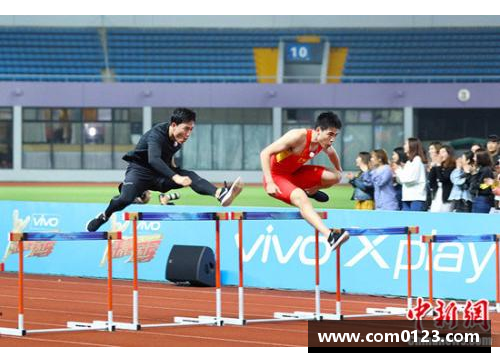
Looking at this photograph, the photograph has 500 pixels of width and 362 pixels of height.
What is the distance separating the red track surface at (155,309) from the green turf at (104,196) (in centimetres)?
936

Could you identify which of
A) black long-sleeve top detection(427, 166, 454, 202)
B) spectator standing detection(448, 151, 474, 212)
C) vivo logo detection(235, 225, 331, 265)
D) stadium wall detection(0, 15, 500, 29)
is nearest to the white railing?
stadium wall detection(0, 15, 500, 29)

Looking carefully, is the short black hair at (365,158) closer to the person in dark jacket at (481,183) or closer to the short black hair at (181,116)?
the person in dark jacket at (481,183)

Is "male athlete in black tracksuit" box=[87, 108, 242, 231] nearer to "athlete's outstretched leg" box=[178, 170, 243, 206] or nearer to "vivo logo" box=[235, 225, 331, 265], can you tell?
"athlete's outstretched leg" box=[178, 170, 243, 206]

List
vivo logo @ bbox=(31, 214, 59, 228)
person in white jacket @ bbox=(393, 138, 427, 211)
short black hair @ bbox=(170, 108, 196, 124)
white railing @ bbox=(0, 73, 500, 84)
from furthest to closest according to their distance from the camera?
white railing @ bbox=(0, 73, 500, 84) → vivo logo @ bbox=(31, 214, 59, 228) → person in white jacket @ bbox=(393, 138, 427, 211) → short black hair @ bbox=(170, 108, 196, 124)

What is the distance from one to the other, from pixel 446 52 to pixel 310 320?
3426cm

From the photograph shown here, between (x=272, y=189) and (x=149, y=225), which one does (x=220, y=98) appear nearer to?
(x=149, y=225)

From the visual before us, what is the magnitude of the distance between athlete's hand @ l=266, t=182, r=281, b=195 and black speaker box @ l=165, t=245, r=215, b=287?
4.84 metres

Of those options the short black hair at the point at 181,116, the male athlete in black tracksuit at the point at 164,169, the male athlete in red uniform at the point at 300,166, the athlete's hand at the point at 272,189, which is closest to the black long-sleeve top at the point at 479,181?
the male athlete in red uniform at the point at 300,166

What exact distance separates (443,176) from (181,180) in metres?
5.77

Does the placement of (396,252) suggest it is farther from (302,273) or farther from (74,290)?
(74,290)

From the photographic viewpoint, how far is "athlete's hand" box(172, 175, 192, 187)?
1010cm

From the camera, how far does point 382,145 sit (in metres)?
42.2

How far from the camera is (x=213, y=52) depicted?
150ft

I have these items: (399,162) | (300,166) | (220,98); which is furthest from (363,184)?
(220,98)
